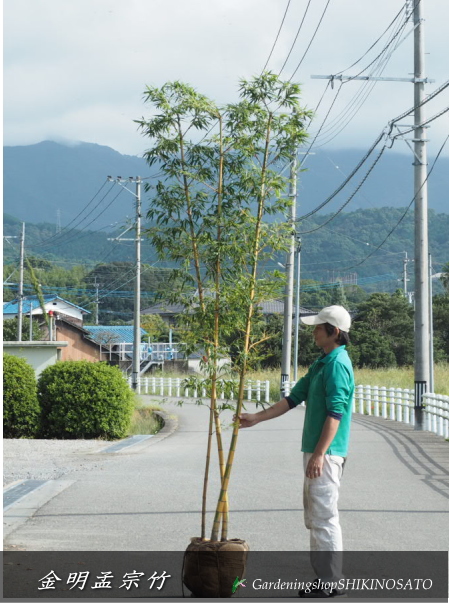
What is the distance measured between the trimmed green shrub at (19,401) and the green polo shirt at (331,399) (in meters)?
13.6

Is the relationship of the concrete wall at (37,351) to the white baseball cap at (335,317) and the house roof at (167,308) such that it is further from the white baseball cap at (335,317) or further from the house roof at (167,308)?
the white baseball cap at (335,317)

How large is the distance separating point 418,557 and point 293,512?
2.45 m

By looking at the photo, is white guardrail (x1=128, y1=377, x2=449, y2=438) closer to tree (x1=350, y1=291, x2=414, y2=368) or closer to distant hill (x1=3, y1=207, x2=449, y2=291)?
tree (x1=350, y1=291, x2=414, y2=368)

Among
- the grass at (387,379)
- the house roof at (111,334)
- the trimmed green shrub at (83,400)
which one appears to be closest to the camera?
the trimmed green shrub at (83,400)

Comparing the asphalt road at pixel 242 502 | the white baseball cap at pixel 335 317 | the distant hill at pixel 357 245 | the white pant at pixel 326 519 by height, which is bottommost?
the asphalt road at pixel 242 502

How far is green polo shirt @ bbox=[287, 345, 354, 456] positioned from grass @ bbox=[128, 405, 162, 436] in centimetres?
1563

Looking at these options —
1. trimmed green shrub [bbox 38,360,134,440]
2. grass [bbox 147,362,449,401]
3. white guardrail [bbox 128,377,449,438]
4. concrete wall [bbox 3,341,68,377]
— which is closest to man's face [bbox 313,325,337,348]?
white guardrail [bbox 128,377,449,438]

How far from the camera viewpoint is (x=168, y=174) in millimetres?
7359

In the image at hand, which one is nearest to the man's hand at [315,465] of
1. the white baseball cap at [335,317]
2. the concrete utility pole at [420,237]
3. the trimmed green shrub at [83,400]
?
the white baseball cap at [335,317]

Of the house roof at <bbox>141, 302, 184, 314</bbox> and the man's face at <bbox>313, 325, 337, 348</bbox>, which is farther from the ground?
the house roof at <bbox>141, 302, 184, 314</bbox>

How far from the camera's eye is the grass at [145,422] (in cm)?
2292

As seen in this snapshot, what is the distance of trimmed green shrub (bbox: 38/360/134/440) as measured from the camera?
19109 mm

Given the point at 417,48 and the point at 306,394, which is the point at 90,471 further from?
the point at 417,48

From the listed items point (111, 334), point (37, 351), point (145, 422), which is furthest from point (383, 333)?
point (37, 351)
